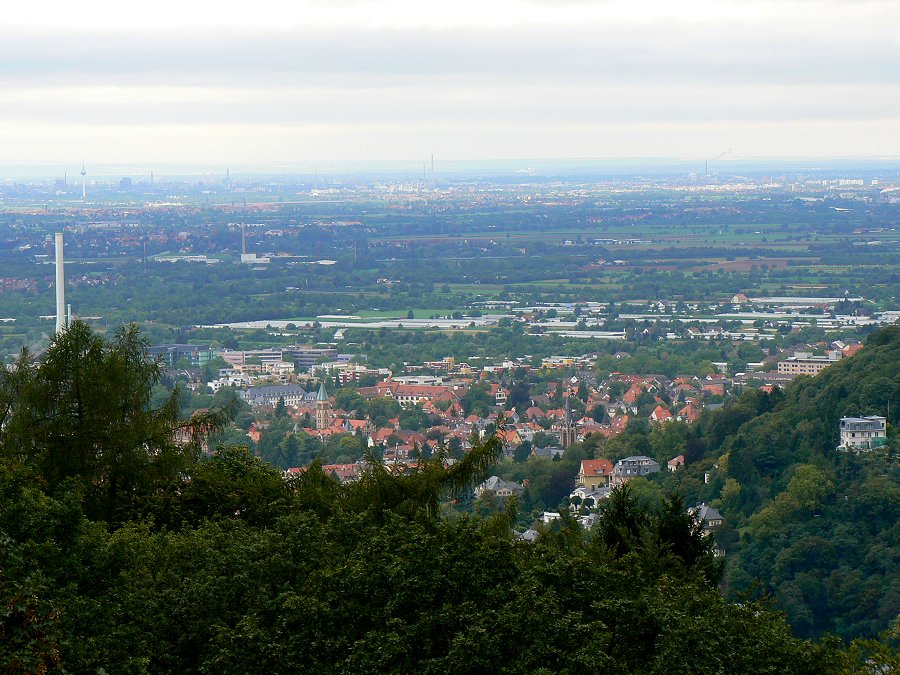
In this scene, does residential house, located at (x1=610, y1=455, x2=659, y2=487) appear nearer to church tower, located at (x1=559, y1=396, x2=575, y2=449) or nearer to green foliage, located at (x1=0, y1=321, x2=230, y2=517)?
church tower, located at (x1=559, y1=396, x2=575, y2=449)

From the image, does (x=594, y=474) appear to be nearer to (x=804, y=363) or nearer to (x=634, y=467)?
(x=634, y=467)

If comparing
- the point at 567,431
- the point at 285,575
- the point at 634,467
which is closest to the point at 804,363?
the point at 567,431

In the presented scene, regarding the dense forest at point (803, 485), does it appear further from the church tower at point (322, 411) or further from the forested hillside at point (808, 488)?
the church tower at point (322, 411)

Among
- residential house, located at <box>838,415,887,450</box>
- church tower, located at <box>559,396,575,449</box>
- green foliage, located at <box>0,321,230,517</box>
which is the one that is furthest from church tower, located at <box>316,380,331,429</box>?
green foliage, located at <box>0,321,230,517</box>

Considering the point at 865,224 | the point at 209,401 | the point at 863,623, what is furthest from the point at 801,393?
the point at 865,224

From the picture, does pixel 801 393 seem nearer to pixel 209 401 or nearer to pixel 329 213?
pixel 209 401
